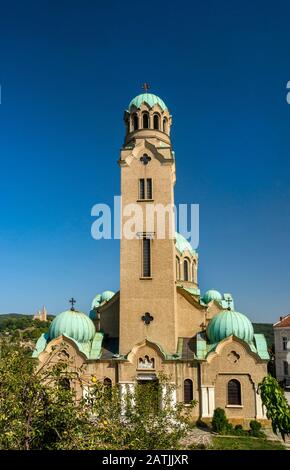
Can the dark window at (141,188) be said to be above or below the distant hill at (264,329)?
above

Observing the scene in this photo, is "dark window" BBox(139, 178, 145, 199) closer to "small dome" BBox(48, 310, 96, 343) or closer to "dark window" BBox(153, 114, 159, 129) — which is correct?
"dark window" BBox(153, 114, 159, 129)

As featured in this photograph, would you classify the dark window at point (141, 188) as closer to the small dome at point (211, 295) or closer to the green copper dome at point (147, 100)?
the green copper dome at point (147, 100)

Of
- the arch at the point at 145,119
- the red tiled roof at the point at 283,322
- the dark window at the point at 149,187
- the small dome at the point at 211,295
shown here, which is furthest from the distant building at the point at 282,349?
the arch at the point at 145,119

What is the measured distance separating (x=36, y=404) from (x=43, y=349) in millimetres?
23491

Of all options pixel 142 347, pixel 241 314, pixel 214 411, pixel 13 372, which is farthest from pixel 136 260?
pixel 13 372

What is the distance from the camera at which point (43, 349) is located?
31953 mm

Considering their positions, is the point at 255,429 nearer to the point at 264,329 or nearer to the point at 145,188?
the point at 145,188

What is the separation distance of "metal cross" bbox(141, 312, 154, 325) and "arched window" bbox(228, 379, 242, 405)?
699cm

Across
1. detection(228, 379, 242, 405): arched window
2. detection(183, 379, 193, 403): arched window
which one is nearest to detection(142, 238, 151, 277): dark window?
detection(183, 379, 193, 403): arched window

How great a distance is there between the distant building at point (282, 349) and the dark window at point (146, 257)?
119ft

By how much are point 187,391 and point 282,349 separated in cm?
3624

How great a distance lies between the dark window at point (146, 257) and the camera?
32.4 metres

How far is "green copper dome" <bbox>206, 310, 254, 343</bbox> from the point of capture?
3083 cm
